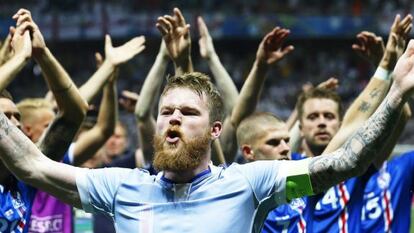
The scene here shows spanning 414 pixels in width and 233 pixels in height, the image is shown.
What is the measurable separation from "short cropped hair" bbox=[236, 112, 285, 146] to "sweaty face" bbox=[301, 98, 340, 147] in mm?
365

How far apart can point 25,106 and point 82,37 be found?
2129 cm

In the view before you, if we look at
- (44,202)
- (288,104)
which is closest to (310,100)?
(44,202)

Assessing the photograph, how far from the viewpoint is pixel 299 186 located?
3.43 metres

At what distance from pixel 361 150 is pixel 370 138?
0.20 ft

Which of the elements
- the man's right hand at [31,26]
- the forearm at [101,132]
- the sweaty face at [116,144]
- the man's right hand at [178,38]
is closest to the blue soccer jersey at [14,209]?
the man's right hand at [31,26]

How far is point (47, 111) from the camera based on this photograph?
5500mm

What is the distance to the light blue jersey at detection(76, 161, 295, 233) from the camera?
11.3ft

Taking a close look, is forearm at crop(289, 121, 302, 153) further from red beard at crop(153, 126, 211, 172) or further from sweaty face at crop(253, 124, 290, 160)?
red beard at crop(153, 126, 211, 172)

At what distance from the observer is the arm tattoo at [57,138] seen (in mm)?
4355

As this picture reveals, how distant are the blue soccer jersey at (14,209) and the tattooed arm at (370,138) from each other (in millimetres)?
1734

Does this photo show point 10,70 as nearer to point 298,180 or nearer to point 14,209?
point 14,209

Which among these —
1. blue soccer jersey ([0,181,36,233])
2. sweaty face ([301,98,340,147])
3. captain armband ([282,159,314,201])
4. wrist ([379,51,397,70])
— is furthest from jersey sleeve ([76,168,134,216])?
sweaty face ([301,98,340,147])

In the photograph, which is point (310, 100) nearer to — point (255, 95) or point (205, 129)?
point (255, 95)

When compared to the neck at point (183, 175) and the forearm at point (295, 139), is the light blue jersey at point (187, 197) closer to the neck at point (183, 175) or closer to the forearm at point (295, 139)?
the neck at point (183, 175)
